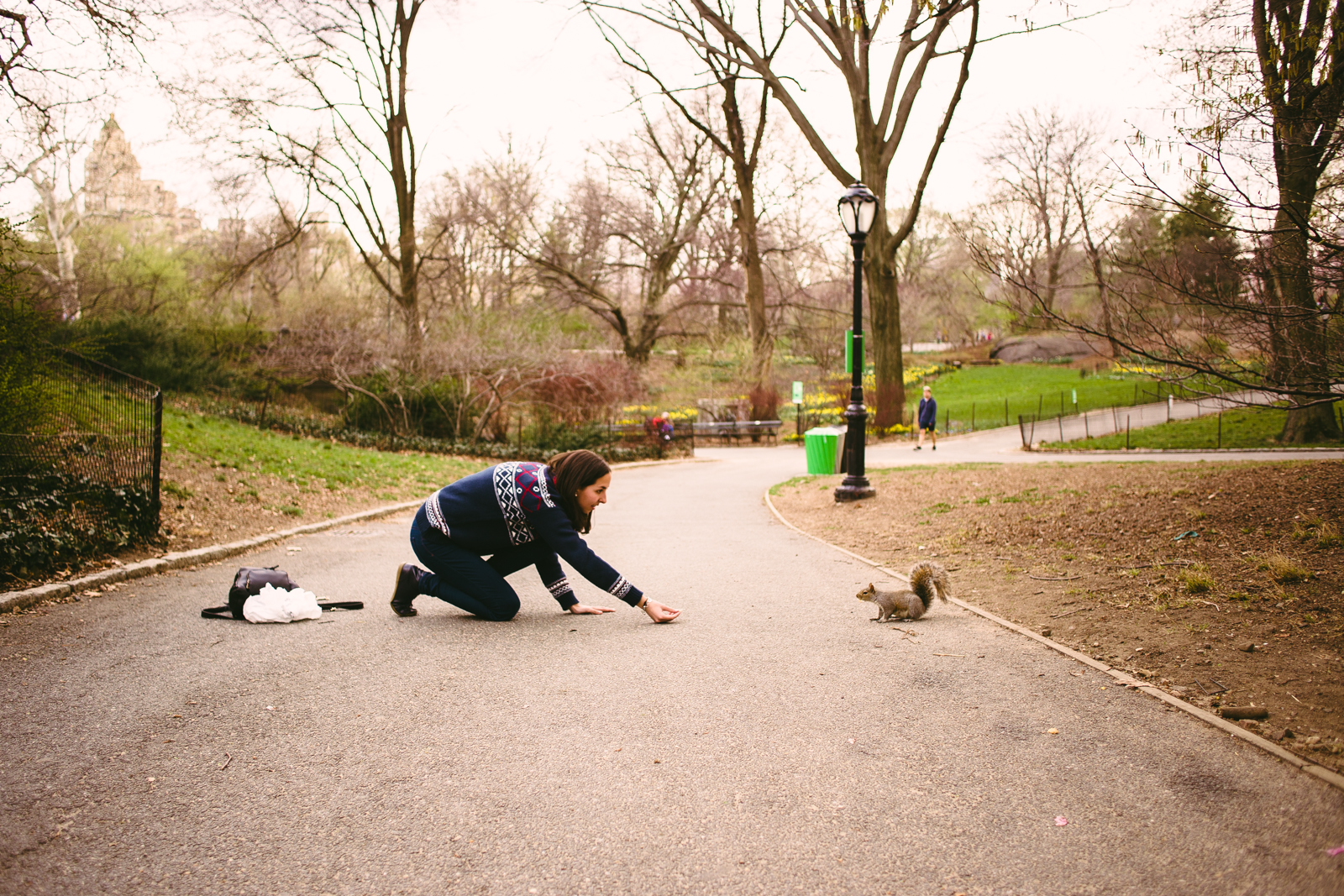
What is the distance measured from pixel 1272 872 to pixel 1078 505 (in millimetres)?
6927

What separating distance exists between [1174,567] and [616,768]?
4.73 metres

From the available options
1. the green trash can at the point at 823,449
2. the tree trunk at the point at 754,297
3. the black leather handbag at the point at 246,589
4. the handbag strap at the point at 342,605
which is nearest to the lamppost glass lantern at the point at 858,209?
the green trash can at the point at 823,449

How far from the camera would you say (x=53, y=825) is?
2.82 meters

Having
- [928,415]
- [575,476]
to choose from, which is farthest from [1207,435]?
[575,476]

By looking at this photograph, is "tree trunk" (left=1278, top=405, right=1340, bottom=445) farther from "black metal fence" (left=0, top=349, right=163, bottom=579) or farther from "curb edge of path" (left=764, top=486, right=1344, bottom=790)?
"black metal fence" (left=0, top=349, right=163, bottom=579)

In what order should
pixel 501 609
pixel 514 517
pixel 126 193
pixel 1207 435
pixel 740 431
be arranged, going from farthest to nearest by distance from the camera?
1. pixel 126 193
2. pixel 740 431
3. pixel 1207 435
4. pixel 501 609
5. pixel 514 517

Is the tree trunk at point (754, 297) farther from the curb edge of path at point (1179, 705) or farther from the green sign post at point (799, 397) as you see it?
the curb edge of path at point (1179, 705)

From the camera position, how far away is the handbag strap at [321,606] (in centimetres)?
586

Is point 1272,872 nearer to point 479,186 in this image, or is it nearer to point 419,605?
point 419,605

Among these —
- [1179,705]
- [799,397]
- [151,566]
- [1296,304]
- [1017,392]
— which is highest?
[1296,304]

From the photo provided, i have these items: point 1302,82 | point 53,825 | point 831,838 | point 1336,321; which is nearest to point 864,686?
point 831,838

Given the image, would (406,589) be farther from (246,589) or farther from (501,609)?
(246,589)

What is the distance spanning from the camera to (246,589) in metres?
5.82

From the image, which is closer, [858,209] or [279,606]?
[279,606]
